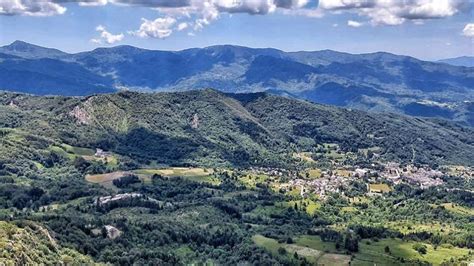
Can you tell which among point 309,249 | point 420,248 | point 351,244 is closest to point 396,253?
point 420,248

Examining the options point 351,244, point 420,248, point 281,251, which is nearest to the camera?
point 281,251

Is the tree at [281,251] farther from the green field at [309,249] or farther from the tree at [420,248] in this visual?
the tree at [420,248]

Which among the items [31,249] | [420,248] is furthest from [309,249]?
[31,249]

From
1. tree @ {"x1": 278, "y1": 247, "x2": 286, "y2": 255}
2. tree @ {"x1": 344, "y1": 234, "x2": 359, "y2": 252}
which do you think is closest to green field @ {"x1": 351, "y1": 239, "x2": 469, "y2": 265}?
tree @ {"x1": 344, "y1": 234, "x2": 359, "y2": 252}

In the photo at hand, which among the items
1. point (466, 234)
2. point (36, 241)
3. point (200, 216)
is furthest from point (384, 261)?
point (36, 241)

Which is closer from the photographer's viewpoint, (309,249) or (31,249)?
(31,249)

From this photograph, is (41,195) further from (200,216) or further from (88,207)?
(200,216)

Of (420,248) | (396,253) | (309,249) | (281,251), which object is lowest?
(309,249)

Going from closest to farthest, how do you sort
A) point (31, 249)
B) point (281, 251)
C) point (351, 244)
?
1. point (31, 249)
2. point (281, 251)
3. point (351, 244)

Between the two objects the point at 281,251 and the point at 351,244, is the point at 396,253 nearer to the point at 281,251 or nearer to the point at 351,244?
the point at 351,244

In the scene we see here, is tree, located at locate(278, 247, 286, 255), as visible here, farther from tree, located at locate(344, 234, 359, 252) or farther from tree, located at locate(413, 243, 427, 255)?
tree, located at locate(413, 243, 427, 255)

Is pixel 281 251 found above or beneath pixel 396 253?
above
